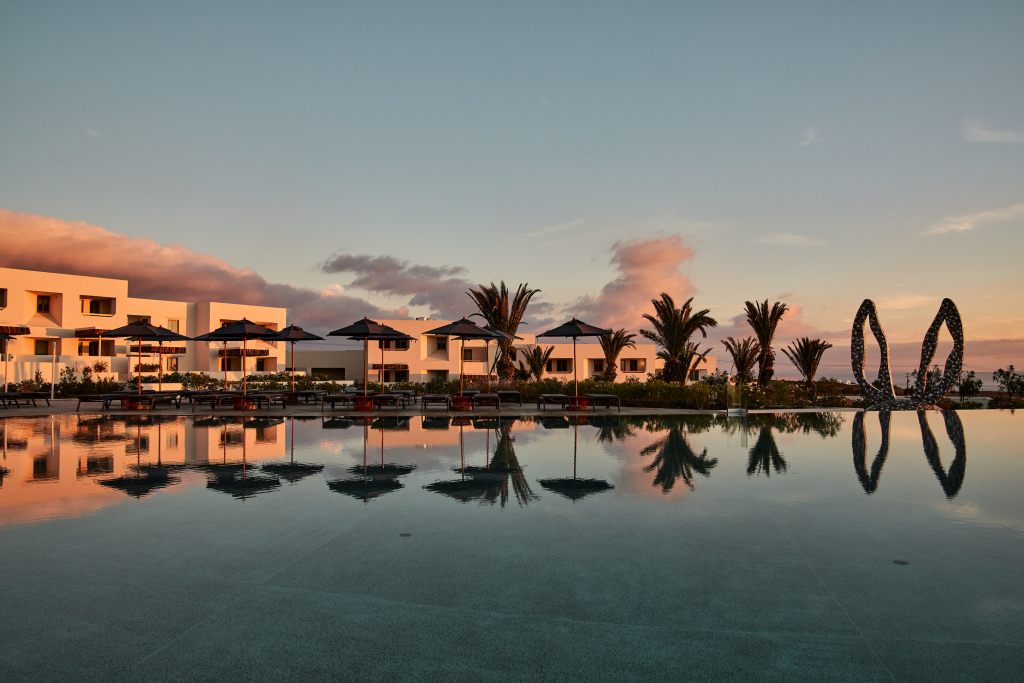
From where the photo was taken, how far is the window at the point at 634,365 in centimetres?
6078

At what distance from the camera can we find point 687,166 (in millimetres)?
20328

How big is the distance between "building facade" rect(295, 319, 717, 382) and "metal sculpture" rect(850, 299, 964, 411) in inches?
982

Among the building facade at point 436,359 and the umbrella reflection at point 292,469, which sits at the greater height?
the building facade at point 436,359

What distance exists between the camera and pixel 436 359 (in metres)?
52.5

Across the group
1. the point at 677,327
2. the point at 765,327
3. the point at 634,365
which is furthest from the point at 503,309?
the point at 634,365

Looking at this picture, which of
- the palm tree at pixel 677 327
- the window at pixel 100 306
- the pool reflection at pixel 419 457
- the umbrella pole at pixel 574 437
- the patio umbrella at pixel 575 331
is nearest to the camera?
the pool reflection at pixel 419 457

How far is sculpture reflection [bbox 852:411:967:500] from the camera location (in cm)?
805

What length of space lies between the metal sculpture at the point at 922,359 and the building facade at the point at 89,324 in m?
35.4

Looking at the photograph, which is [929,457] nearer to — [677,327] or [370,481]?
[370,481]

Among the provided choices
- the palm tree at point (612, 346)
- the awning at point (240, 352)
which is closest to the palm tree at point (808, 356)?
the palm tree at point (612, 346)

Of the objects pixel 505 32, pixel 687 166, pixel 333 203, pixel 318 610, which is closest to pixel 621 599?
pixel 318 610

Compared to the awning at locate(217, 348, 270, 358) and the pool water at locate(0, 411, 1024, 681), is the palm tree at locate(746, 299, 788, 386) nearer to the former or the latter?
the pool water at locate(0, 411, 1024, 681)

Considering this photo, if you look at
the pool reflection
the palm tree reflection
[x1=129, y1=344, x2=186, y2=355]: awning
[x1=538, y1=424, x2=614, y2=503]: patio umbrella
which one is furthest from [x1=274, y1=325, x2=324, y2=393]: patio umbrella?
[x1=129, y1=344, x2=186, y2=355]: awning

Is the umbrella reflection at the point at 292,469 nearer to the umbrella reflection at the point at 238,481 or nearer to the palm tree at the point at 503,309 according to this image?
the umbrella reflection at the point at 238,481
